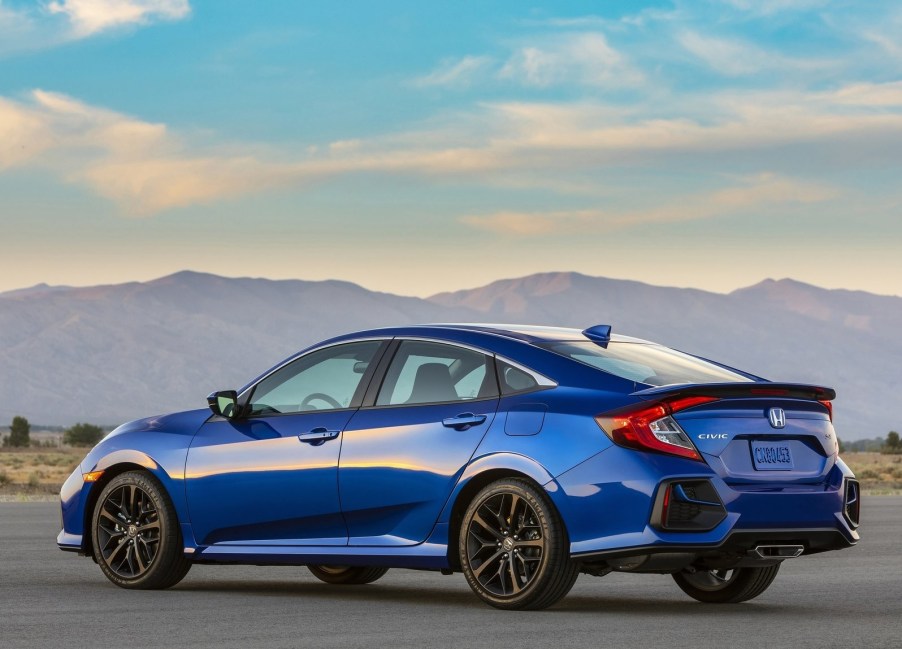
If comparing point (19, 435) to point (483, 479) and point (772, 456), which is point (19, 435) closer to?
point (483, 479)

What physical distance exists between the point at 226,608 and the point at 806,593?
13.8ft

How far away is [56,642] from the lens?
9.00 meters

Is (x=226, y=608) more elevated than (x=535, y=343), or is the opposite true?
(x=535, y=343)

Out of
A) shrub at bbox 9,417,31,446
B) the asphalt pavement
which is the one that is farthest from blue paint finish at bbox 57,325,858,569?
shrub at bbox 9,417,31,446

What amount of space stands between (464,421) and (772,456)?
1.83 m

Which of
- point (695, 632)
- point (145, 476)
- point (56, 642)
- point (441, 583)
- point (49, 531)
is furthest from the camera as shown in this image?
point (49, 531)

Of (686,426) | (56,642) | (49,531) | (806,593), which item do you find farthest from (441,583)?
(49,531)

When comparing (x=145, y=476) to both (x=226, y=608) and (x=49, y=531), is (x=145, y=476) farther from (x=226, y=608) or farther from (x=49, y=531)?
(x=49, y=531)

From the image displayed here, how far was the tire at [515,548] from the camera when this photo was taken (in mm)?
10109

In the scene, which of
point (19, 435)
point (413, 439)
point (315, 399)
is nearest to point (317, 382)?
point (315, 399)

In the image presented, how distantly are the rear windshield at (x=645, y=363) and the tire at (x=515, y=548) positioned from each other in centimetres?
91

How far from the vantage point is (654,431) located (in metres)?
9.92

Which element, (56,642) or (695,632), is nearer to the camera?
(56,642)

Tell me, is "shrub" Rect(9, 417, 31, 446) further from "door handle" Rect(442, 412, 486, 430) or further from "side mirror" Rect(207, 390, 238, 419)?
"door handle" Rect(442, 412, 486, 430)
